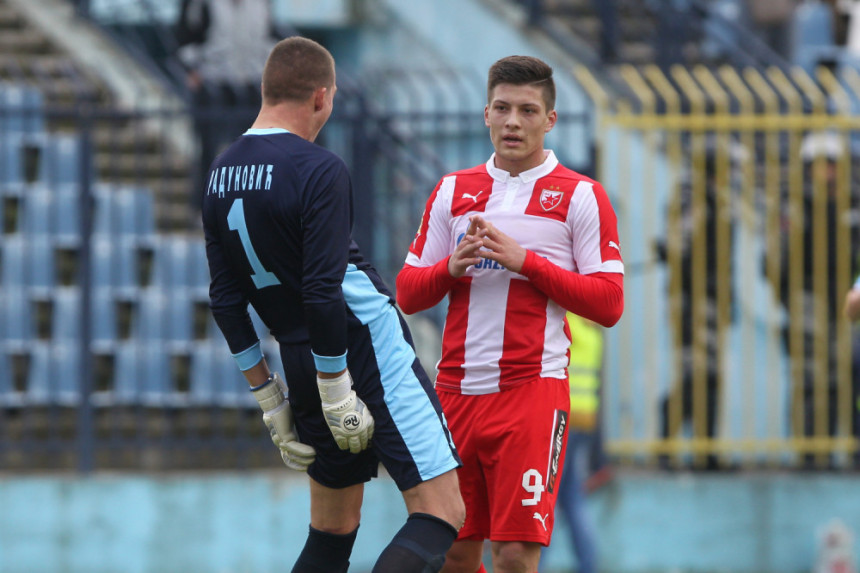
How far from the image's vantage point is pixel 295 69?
4578 millimetres

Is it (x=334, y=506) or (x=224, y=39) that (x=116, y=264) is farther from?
(x=334, y=506)

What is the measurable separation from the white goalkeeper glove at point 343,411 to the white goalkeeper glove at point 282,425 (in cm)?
23

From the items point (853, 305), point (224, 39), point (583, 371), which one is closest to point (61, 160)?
point (224, 39)

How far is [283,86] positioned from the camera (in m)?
4.59

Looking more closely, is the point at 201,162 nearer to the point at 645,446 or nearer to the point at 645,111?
the point at 645,111

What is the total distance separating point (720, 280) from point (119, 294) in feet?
12.7

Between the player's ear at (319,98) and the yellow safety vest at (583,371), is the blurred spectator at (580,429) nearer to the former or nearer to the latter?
the yellow safety vest at (583,371)

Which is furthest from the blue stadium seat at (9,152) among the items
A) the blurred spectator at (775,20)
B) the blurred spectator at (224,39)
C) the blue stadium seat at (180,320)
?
the blurred spectator at (775,20)

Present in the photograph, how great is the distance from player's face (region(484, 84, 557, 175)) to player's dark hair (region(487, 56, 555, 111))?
2 centimetres

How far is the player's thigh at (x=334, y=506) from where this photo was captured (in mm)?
4953

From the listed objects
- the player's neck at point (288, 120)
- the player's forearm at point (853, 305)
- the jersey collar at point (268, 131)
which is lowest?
the player's forearm at point (853, 305)

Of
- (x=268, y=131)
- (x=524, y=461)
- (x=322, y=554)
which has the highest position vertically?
(x=268, y=131)

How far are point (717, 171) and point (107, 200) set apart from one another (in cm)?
395

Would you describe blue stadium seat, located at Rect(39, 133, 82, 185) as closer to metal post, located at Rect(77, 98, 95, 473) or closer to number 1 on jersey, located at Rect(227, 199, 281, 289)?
metal post, located at Rect(77, 98, 95, 473)
